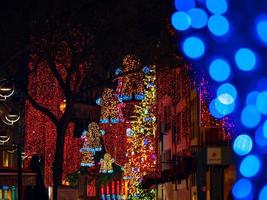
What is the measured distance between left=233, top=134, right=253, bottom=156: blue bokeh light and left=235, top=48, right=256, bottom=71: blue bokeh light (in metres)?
0.53

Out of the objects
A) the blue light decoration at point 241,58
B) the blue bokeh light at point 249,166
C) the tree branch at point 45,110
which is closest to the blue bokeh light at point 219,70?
the blue light decoration at point 241,58

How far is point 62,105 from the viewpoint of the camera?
29781 mm

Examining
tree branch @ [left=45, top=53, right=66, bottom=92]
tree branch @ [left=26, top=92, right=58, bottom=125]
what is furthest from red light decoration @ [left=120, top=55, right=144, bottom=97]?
tree branch @ [left=26, top=92, right=58, bottom=125]

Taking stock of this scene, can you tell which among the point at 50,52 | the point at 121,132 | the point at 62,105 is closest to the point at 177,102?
the point at 121,132

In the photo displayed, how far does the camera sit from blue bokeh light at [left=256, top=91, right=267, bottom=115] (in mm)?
5449

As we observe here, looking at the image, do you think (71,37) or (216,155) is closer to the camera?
(216,155)

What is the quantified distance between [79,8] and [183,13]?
53.8 ft

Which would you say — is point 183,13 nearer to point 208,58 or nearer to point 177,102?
point 208,58

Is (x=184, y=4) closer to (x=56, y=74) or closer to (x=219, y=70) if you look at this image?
(x=219, y=70)

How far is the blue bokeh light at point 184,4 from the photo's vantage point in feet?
19.5

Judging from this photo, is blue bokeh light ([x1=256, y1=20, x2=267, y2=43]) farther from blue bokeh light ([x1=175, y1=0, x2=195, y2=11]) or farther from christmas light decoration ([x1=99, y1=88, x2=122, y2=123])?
christmas light decoration ([x1=99, y1=88, x2=122, y2=123])

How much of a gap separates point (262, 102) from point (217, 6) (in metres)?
0.85

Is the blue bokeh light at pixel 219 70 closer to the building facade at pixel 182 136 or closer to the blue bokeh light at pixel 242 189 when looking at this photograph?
the blue bokeh light at pixel 242 189

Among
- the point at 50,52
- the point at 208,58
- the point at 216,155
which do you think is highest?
the point at 50,52
